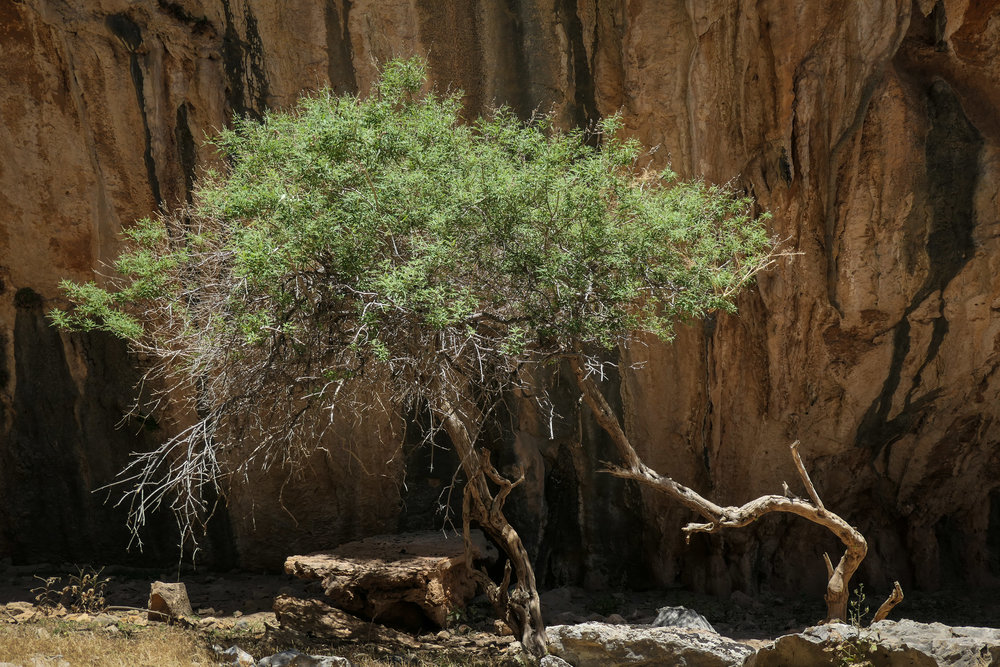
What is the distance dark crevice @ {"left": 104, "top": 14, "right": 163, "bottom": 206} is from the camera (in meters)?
7.56

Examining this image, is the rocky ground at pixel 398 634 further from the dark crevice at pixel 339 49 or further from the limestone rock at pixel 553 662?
the dark crevice at pixel 339 49

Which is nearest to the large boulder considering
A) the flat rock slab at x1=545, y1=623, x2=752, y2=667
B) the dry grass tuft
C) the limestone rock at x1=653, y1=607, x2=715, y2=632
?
the flat rock slab at x1=545, y1=623, x2=752, y2=667

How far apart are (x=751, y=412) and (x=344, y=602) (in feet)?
12.1

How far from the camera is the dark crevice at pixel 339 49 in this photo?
7738 millimetres

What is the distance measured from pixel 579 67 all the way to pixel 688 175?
1349mm

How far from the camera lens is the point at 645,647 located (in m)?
5.12

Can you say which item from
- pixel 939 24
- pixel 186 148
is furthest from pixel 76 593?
pixel 939 24

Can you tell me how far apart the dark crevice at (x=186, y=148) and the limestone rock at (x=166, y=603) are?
318cm

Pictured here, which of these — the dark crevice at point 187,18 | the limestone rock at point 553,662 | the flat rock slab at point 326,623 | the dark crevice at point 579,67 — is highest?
the dark crevice at point 187,18

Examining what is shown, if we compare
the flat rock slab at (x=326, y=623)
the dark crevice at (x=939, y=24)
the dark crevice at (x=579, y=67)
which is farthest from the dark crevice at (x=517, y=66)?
the flat rock slab at (x=326, y=623)

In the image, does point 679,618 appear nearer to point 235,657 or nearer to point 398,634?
point 398,634

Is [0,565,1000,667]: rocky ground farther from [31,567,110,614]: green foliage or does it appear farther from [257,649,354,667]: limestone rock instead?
[257,649,354,667]: limestone rock

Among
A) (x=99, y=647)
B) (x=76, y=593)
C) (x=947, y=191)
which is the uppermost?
(x=947, y=191)

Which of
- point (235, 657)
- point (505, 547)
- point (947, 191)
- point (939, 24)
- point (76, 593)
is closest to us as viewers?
point (235, 657)
